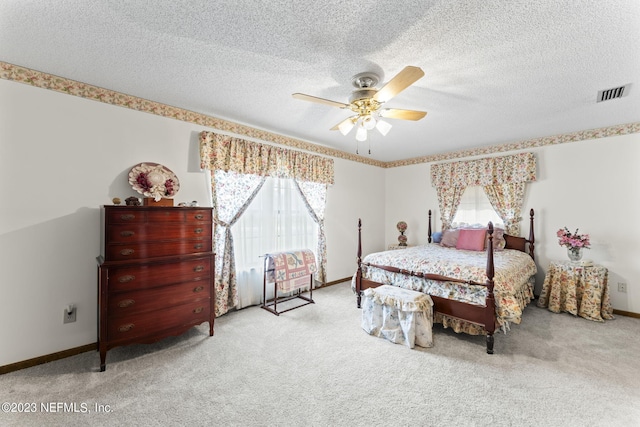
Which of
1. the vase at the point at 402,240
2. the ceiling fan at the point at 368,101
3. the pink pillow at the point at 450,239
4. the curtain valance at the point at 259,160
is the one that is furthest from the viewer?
the vase at the point at 402,240

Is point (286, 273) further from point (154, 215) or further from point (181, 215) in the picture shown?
point (154, 215)

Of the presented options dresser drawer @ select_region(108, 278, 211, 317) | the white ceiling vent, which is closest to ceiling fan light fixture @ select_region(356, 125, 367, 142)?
dresser drawer @ select_region(108, 278, 211, 317)

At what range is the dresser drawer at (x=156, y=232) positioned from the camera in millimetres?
2375

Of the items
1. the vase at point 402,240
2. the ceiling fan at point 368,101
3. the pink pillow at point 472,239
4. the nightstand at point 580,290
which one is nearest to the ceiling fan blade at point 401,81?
the ceiling fan at point 368,101

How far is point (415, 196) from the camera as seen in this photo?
5.64m

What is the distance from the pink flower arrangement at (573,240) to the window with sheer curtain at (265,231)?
3732 mm

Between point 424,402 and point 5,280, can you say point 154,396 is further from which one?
point 424,402

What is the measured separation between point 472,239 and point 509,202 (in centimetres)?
93

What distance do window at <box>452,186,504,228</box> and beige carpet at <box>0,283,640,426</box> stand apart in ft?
6.75

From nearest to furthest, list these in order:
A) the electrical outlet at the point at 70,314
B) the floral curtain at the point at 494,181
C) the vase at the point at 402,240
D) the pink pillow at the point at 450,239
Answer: the electrical outlet at the point at 70,314
the floral curtain at the point at 494,181
the pink pillow at the point at 450,239
the vase at the point at 402,240

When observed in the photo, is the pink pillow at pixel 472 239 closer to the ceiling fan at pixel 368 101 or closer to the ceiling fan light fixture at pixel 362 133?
the ceiling fan at pixel 368 101

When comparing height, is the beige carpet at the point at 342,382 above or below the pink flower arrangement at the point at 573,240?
below

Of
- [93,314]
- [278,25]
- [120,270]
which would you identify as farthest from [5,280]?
[278,25]

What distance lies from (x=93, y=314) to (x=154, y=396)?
126 centimetres
